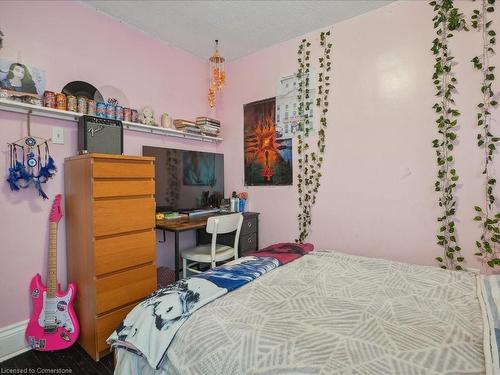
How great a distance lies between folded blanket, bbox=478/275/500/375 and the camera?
69cm

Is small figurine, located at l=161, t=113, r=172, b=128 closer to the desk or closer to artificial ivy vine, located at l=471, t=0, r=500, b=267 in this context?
the desk

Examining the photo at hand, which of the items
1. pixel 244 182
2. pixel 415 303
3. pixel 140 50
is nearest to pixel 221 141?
pixel 244 182

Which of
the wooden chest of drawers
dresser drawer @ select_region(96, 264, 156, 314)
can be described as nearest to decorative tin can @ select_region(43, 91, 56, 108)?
the wooden chest of drawers

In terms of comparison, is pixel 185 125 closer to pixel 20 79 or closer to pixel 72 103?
pixel 72 103

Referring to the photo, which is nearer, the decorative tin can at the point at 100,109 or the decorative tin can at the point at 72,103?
the decorative tin can at the point at 72,103

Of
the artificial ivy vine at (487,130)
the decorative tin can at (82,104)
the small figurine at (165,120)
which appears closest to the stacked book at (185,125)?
the small figurine at (165,120)

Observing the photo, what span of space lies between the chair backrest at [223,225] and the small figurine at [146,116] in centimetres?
110

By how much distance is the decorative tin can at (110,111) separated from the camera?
2140mm

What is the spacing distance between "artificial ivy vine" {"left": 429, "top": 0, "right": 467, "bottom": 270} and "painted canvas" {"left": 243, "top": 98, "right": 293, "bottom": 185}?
49.4 inches

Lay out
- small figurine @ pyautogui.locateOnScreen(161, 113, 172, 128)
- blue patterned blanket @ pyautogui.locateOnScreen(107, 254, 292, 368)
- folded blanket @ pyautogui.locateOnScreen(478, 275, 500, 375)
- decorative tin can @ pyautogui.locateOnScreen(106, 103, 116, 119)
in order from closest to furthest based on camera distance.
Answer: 1. folded blanket @ pyautogui.locateOnScreen(478, 275, 500, 375)
2. blue patterned blanket @ pyautogui.locateOnScreen(107, 254, 292, 368)
3. decorative tin can @ pyautogui.locateOnScreen(106, 103, 116, 119)
4. small figurine @ pyautogui.locateOnScreen(161, 113, 172, 128)

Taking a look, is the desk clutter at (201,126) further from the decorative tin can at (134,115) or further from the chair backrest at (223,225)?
the chair backrest at (223,225)

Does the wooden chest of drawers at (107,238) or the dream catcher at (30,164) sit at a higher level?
the dream catcher at (30,164)

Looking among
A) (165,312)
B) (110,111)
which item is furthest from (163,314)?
(110,111)

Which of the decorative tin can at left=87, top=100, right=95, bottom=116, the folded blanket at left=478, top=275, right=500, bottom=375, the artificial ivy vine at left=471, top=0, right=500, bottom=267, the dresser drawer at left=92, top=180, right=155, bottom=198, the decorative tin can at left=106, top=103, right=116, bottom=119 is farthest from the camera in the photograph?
the decorative tin can at left=106, top=103, right=116, bottom=119
